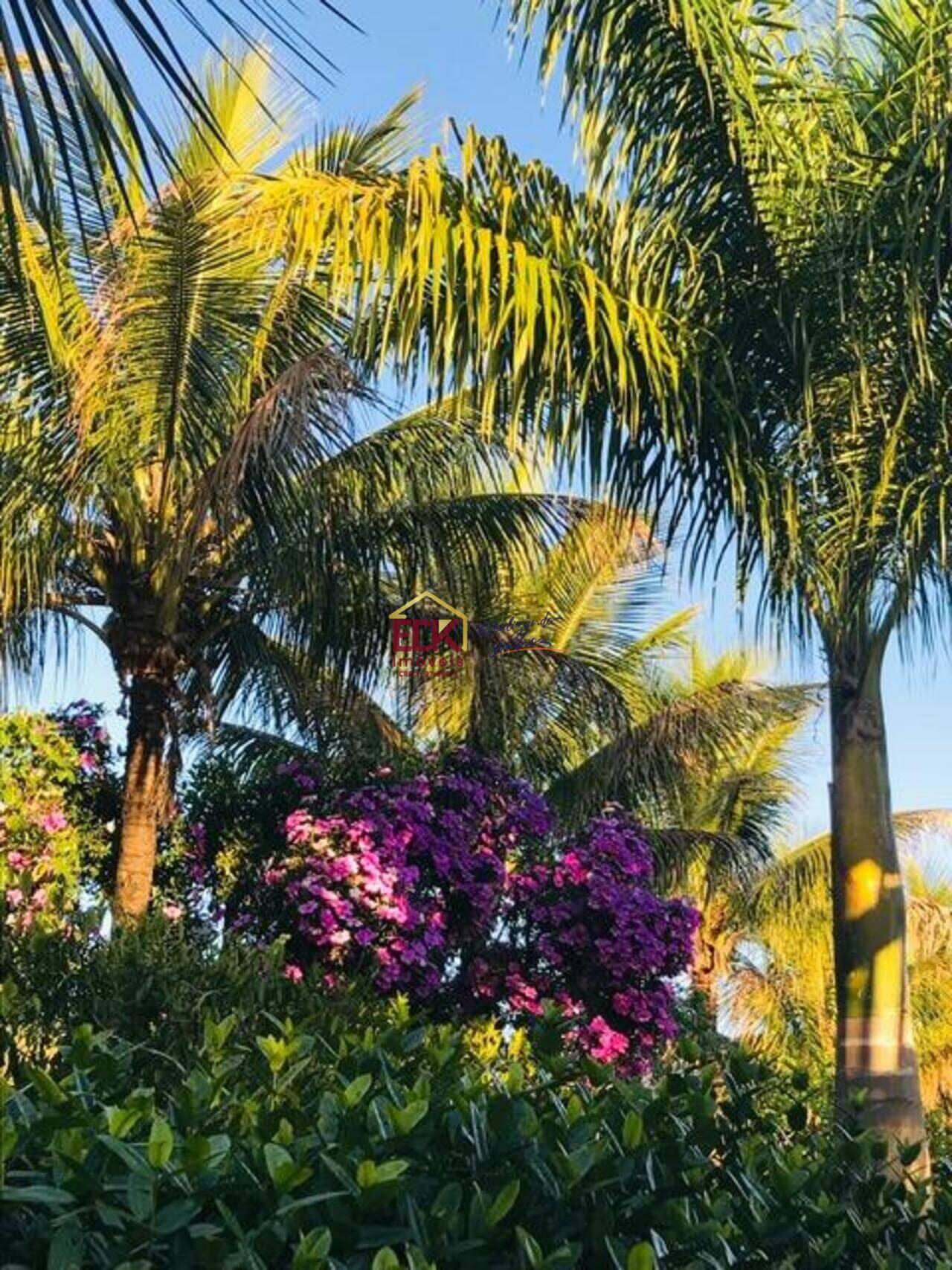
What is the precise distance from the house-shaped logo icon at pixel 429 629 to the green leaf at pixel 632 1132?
811cm

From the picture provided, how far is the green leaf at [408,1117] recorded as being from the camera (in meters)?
2.18

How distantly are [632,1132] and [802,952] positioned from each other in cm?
1958

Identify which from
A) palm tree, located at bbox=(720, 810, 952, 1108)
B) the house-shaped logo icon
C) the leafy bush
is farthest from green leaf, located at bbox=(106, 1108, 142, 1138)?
palm tree, located at bbox=(720, 810, 952, 1108)

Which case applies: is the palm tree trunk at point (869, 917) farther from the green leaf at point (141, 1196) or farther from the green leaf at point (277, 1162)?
the green leaf at point (141, 1196)

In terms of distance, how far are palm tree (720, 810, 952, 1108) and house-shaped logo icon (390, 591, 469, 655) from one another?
882 centimetres

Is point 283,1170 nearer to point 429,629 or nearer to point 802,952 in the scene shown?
point 429,629

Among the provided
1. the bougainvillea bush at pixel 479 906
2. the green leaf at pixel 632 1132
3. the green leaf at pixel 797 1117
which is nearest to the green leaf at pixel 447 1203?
the green leaf at pixel 632 1132

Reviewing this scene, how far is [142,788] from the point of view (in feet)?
30.0

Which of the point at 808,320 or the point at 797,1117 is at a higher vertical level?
the point at 808,320

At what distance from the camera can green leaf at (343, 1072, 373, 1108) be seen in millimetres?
2352

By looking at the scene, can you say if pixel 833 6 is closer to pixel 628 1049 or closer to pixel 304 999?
pixel 304 999

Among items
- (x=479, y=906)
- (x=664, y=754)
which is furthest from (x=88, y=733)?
(x=664, y=754)

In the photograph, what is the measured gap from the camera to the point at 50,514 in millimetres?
8562

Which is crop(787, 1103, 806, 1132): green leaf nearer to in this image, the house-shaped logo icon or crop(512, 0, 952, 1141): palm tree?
crop(512, 0, 952, 1141): palm tree
